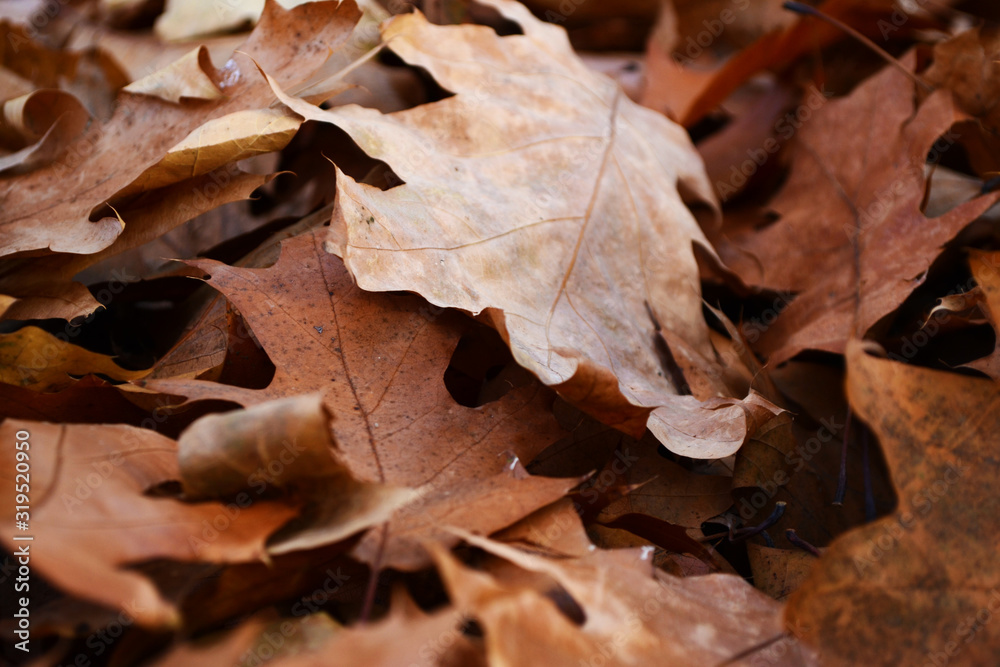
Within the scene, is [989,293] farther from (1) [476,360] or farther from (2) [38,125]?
(2) [38,125]

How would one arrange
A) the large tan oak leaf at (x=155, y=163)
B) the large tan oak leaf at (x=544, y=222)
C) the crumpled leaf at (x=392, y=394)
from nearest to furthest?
the crumpled leaf at (x=392, y=394) → the large tan oak leaf at (x=544, y=222) → the large tan oak leaf at (x=155, y=163)

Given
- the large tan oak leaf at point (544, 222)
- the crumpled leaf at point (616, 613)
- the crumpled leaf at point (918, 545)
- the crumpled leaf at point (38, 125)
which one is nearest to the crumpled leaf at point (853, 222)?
the large tan oak leaf at point (544, 222)

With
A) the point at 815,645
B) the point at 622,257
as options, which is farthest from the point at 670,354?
the point at 815,645

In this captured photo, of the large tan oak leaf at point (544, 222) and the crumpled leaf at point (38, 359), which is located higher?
the large tan oak leaf at point (544, 222)

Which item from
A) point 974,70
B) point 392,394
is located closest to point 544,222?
point 392,394

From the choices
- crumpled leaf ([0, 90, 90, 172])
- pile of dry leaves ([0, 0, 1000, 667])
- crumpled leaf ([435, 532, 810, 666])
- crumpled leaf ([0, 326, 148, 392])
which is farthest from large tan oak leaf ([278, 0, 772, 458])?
crumpled leaf ([0, 90, 90, 172])

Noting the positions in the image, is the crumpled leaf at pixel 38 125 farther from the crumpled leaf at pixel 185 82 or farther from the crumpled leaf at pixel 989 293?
the crumpled leaf at pixel 989 293

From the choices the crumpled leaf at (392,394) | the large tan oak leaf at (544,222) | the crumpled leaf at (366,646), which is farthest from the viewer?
the large tan oak leaf at (544,222)
